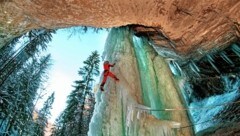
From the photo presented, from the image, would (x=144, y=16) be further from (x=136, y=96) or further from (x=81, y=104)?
(x=81, y=104)

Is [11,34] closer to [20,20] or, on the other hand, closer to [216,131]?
[20,20]

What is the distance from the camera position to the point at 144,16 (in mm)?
5918

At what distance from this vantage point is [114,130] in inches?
198

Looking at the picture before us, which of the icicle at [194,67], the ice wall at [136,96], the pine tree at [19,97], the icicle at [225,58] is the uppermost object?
the pine tree at [19,97]

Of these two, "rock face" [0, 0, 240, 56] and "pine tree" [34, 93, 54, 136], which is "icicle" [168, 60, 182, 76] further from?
"pine tree" [34, 93, 54, 136]

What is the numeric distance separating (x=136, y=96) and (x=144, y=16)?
1.88m

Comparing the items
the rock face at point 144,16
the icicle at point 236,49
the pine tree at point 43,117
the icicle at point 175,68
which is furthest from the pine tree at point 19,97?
the icicle at point 236,49

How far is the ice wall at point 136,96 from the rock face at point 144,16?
81 cm

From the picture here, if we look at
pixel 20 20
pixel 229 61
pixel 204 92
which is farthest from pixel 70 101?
pixel 20 20

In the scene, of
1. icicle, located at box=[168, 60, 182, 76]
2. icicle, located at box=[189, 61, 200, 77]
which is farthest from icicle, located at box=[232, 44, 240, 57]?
icicle, located at box=[168, 60, 182, 76]

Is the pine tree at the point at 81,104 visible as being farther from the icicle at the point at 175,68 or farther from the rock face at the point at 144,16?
the rock face at the point at 144,16

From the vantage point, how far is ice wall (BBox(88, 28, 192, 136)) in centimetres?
516

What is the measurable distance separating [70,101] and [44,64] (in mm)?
5654

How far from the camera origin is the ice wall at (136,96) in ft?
16.9
